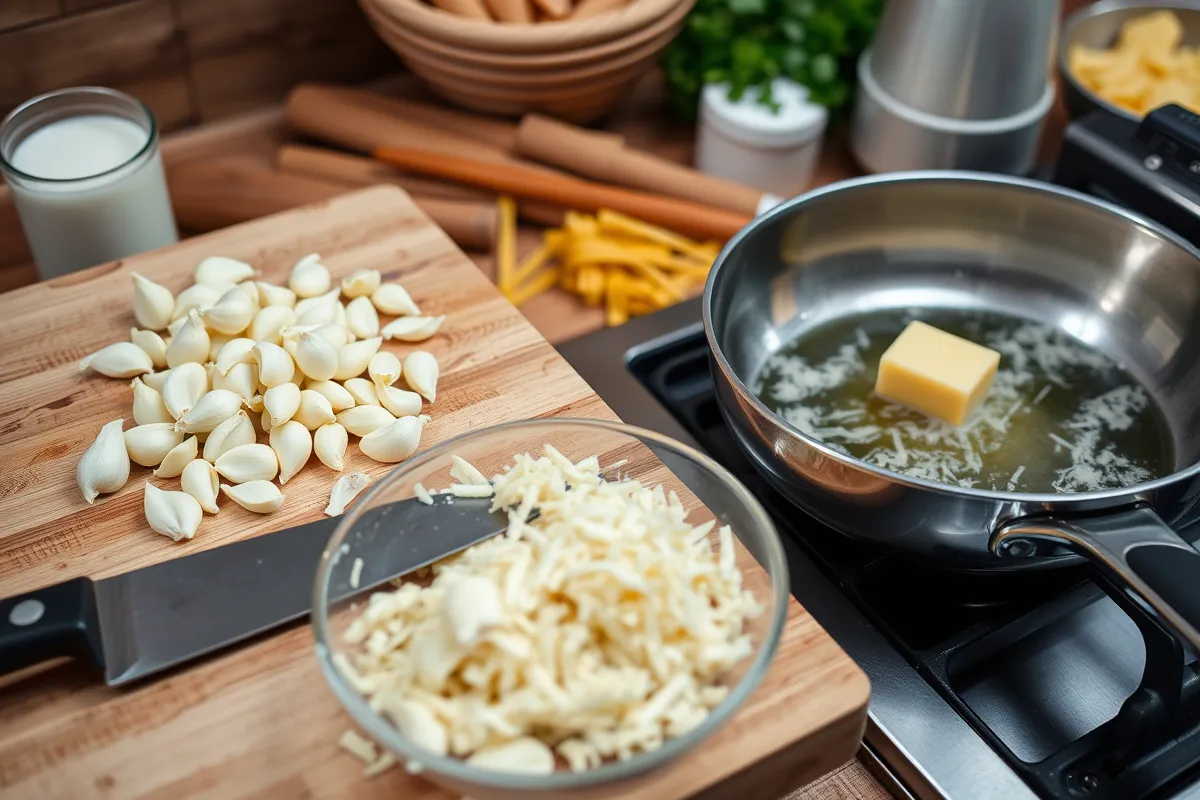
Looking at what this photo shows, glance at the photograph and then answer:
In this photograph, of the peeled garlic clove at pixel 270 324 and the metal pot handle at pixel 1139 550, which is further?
the peeled garlic clove at pixel 270 324

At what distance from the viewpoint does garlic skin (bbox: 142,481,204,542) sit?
75cm

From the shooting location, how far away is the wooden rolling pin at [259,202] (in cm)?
114

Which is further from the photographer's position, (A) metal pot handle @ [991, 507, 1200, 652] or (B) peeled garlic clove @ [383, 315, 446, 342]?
(B) peeled garlic clove @ [383, 315, 446, 342]

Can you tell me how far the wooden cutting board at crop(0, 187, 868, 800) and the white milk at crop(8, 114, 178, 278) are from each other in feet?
0.29

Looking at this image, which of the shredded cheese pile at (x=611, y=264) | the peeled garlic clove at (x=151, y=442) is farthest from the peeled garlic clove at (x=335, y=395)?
the shredded cheese pile at (x=611, y=264)

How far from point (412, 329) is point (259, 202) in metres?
0.35

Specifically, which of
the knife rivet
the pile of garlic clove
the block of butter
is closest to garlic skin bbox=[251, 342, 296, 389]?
the pile of garlic clove

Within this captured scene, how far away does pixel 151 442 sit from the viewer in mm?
794

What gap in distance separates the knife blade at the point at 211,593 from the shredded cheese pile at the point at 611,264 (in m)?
0.45

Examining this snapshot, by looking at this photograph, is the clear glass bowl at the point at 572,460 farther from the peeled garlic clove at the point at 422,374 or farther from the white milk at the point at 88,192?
the white milk at the point at 88,192

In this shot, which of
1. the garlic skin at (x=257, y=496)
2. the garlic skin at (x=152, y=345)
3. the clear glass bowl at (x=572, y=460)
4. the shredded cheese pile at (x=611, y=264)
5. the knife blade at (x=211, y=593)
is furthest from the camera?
the shredded cheese pile at (x=611, y=264)

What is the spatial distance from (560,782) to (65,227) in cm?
73

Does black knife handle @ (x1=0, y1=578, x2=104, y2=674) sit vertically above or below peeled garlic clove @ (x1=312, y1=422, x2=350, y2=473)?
above

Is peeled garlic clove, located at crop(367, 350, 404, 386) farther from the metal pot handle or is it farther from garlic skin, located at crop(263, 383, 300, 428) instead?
the metal pot handle
